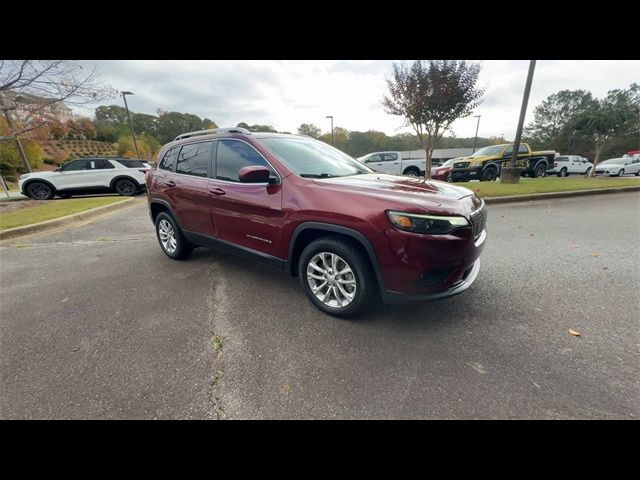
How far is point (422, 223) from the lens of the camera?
2.14m

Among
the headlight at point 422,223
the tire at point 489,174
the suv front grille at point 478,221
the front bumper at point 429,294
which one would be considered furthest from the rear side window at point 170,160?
the tire at point 489,174

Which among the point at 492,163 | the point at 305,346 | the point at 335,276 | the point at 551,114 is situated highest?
the point at 551,114

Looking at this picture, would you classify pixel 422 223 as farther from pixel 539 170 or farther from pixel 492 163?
pixel 539 170

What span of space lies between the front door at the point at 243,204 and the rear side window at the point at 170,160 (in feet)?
3.35

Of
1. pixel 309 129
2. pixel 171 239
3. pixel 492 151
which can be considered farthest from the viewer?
pixel 309 129

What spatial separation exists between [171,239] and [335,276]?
117 inches

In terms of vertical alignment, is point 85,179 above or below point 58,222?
above

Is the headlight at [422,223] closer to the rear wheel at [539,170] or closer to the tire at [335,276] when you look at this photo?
the tire at [335,276]

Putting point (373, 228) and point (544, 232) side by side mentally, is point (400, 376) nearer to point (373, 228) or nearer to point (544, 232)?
point (373, 228)

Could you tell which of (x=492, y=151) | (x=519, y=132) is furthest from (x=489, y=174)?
(x=519, y=132)

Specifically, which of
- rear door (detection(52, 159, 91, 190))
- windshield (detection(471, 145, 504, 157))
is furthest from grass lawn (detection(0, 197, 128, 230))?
windshield (detection(471, 145, 504, 157))

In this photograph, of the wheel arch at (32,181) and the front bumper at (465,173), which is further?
the front bumper at (465,173)

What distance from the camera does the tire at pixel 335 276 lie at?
240cm
